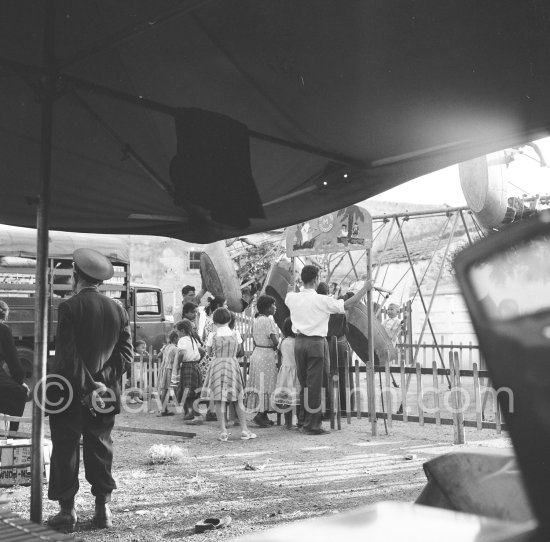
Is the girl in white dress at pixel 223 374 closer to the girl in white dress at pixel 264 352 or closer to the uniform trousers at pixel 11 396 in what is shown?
the girl in white dress at pixel 264 352

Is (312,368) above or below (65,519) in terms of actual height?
above

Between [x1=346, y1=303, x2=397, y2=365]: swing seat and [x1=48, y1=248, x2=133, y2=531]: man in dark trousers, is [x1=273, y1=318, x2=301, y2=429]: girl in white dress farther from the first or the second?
[x1=48, y1=248, x2=133, y2=531]: man in dark trousers

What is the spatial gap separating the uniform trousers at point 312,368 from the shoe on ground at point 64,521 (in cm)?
424

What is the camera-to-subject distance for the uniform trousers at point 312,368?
8078 mm

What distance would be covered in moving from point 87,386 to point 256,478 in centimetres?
215

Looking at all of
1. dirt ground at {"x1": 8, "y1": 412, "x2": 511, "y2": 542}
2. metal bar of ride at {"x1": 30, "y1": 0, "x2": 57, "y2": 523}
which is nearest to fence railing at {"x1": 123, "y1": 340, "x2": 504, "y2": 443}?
dirt ground at {"x1": 8, "y1": 412, "x2": 511, "y2": 542}

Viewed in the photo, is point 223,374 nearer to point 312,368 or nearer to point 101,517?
point 312,368

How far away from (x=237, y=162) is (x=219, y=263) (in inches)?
334

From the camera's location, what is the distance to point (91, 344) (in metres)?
4.35

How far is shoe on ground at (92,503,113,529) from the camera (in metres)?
4.29

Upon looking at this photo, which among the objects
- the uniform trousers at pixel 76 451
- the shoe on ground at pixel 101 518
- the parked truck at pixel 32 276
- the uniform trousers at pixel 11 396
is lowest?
the shoe on ground at pixel 101 518

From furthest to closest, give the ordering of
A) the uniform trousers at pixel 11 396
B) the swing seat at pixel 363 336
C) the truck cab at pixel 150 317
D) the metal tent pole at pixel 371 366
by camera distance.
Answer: the truck cab at pixel 150 317 → the swing seat at pixel 363 336 → the metal tent pole at pixel 371 366 → the uniform trousers at pixel 11 396

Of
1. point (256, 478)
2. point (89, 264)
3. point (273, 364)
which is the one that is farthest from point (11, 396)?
point (273, 364)

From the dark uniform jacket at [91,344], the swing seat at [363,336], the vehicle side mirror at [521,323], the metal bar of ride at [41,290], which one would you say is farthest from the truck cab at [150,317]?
the vehicle side mirror at [521,323]
